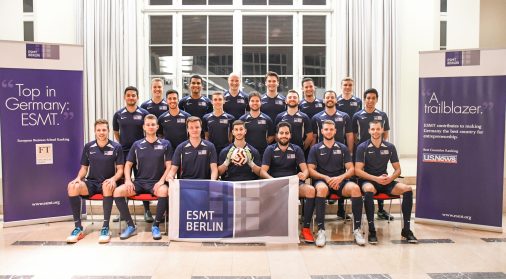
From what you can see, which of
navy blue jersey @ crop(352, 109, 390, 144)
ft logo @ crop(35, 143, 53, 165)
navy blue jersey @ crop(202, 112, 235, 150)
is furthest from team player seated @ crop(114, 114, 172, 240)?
navy blue jersey @ crop(352, 109, 390, 144)

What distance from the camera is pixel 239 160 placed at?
5047mm

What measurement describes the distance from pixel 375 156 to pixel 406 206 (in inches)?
23.6

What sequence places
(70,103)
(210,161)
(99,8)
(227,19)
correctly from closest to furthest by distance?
(210,161) < (70,103) < (99,8) < (227,19)

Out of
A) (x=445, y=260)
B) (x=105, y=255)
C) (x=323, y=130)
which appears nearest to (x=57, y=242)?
(x=105, y=255)

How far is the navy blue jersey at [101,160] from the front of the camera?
203 inches

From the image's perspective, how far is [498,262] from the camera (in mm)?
4152

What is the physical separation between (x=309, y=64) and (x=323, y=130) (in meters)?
3.90

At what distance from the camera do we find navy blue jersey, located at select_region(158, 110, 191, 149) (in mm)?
5473

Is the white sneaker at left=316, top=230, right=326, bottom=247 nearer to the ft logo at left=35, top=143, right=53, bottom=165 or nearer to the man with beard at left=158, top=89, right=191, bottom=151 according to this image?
the man with beard at left=158, top=89, right=191, bottom=151

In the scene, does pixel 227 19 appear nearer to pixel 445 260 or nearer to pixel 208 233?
pixel 208 233

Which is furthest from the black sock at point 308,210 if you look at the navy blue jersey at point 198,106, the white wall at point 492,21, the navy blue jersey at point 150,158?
the white wall at point 492,21

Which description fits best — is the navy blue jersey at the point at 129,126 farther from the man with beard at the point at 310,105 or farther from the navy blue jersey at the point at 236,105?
the man with beard at the point at 310,105

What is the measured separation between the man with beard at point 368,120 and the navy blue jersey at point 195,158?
5.72 feet

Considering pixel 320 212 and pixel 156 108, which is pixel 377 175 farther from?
pixel 156 108
